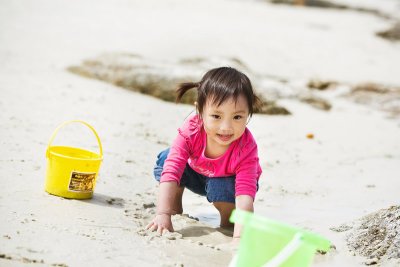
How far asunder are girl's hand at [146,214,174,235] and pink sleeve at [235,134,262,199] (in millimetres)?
415

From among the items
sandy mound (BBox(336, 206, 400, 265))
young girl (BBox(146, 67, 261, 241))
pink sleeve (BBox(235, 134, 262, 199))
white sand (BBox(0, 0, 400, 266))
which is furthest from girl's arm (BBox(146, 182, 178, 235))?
sandy mound (BBox(336, 206, 400, 265))

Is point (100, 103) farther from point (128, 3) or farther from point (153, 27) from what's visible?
point (128, 3)

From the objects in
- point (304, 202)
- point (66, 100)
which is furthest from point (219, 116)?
point (66, 100)

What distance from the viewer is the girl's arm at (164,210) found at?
281 cm

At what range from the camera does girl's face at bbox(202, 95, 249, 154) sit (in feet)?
9.52

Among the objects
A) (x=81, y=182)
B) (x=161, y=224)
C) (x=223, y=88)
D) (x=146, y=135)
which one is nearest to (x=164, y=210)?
(x=161, y=224)

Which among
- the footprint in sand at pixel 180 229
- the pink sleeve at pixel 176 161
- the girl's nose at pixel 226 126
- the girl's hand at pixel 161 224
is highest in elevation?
the girl's nose at pixel 226 126

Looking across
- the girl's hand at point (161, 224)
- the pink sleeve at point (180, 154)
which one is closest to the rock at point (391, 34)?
the pink sleeve at point (180, 154)

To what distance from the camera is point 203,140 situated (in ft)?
10.4

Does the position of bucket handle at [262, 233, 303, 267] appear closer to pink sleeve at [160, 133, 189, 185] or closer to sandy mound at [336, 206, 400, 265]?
sandy mound at [336, 206, 400, 265]

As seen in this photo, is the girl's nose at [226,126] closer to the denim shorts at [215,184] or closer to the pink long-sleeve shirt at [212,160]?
the pink long-sleeve shirt at [212,160]

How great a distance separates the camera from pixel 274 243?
186 cm

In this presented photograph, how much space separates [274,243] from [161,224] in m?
1.06

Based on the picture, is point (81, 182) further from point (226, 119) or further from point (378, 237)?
point (378, 237)
